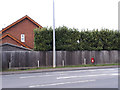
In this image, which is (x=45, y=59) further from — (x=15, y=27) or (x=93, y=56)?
(x=15, y=27)

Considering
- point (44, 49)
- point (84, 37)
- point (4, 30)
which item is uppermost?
point (4, 30)

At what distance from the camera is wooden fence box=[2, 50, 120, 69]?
18781 mm

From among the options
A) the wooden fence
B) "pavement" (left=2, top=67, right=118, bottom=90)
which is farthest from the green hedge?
"pavement" (left=2, top=67, right=118, bottom=90)

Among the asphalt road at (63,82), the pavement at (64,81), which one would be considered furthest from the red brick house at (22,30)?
the asphalt road at (63,82)

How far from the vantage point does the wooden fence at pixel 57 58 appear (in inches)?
739

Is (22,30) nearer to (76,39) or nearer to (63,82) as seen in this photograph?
(76,39)

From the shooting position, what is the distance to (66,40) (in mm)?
21625

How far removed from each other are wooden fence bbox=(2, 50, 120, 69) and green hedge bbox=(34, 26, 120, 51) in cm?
66

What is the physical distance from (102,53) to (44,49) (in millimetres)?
8794

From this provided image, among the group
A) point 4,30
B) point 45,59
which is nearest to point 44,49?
point 45,59

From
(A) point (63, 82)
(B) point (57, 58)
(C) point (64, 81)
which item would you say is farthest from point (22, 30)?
(A) point (63, 82)

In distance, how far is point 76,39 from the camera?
22344mm

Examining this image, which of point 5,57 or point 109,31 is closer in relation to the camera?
point 5,57

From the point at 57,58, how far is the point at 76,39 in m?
3.69
